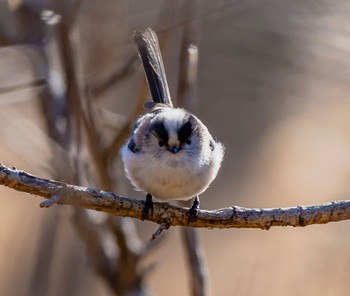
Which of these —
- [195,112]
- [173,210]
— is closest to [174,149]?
[173,210]

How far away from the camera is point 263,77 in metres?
4.74

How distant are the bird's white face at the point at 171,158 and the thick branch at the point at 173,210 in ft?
0.54

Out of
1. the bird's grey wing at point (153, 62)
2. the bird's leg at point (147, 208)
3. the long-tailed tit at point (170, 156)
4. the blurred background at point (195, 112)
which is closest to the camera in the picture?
the bird's leg at point (147, 208)

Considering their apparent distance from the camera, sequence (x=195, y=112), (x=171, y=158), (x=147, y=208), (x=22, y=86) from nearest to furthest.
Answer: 1. (x=147, y=208)
2. (x=171, y=158)
3. (x=22, y=86)
4. (x=195, y=112)

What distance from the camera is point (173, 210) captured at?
2719mm

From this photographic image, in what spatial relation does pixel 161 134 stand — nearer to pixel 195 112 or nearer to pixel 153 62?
pixel 153 62

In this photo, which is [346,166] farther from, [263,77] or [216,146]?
[216,146]

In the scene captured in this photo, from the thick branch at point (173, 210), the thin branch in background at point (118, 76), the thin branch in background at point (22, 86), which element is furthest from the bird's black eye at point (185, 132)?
the thin branch in background at point (22, 86)

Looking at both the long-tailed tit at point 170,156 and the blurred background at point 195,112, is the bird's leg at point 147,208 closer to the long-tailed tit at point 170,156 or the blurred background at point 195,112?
the long-tailed tit at point 170,156

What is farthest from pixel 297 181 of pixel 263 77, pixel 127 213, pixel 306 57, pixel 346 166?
pixel 127 213

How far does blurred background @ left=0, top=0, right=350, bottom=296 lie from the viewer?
11.2 ft

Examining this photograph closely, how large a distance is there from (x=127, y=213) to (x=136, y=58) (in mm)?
1085

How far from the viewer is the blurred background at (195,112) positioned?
3418 millimetres

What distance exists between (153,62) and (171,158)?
0.53 meters
